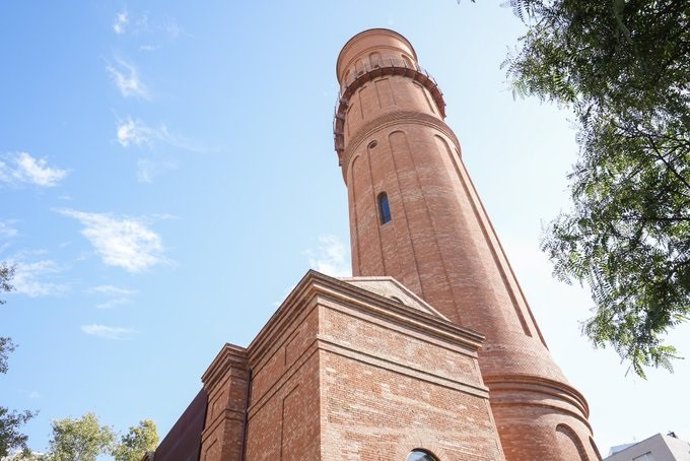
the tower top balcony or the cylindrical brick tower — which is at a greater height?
the tower top balcony

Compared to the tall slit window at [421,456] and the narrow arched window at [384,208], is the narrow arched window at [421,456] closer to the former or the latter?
the tall slit window at [421,456]

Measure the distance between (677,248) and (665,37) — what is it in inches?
100

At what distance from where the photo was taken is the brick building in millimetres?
8531

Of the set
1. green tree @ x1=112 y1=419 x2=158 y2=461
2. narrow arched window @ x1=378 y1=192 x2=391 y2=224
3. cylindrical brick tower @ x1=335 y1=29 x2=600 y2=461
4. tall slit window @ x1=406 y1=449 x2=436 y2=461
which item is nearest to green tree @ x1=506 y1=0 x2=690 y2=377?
tall slit window @ x1=406 y1=449 x2=436 y2=461

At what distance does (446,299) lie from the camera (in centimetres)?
1351

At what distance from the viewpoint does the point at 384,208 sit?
1730 centimetres

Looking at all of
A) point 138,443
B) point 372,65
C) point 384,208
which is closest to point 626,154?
point 384,208

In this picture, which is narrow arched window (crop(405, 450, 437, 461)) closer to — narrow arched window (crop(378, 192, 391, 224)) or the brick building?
the brick building

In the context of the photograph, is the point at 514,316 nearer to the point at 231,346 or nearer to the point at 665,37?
the point at 231,346

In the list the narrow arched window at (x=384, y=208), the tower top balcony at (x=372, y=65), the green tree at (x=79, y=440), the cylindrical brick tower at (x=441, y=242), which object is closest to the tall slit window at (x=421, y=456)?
the cylindrical brick tower at (x=441, y=242)

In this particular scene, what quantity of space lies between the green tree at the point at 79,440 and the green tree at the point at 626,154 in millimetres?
24786

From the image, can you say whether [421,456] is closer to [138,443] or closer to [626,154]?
[626,154]

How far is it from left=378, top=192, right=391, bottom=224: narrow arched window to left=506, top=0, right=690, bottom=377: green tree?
979 centimetres

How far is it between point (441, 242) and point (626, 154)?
338 inches
